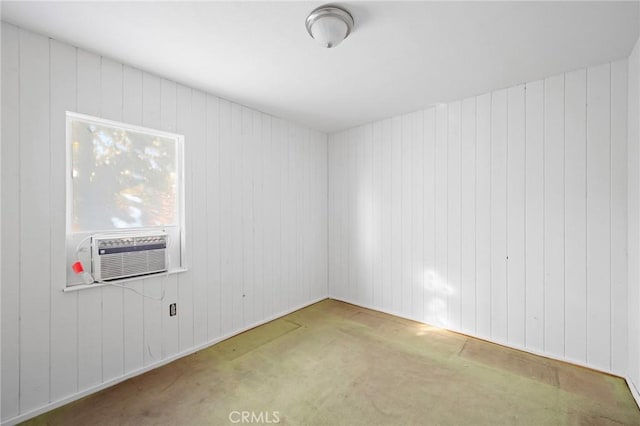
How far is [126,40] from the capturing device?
1950 millimetres

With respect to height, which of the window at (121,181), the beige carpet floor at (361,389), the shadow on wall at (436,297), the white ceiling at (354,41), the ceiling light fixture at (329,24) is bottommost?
the beige carpet floor at (361,389)

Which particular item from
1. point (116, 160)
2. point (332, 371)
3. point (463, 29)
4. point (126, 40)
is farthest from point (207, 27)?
point (332, 371)

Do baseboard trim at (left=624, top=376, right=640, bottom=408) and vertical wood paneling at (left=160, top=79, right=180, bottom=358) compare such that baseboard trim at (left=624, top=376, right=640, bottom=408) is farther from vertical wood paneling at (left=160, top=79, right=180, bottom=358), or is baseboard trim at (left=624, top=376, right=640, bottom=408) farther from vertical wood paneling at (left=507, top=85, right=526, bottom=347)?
vertical wood paneling at (left=160, top=79, right=180, bottom=358)

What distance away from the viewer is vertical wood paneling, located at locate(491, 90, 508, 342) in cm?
279

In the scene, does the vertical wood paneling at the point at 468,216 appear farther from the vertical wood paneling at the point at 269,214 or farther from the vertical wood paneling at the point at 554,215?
the vertical wood paneling at the point at 269,214

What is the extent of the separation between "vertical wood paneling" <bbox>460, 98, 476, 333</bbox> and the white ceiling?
1.13 ft

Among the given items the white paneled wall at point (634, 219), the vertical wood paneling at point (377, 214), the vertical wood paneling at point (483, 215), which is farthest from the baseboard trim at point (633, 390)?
the vertical wood paneling at point (377, 214)

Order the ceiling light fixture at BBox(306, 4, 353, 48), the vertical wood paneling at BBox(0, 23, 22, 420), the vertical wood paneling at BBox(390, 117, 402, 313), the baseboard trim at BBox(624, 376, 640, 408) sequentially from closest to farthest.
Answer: the ceiling light fixture at BBox(306, 4, 353, 48), the vertical wood paneling at BBox(0, 23, 22, 420), the baseboard trim at BBox(624, 376, 640, 408), the vertical wood paneling at BBox(390, 117, 402, 313)

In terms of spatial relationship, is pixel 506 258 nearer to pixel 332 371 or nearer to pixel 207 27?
pixel 332 371

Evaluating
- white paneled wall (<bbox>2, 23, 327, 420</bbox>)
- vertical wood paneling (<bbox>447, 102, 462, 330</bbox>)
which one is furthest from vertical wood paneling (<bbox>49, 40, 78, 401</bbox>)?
vertical wood paneling (<bbox>447, 102, 462, 330</bbox>)

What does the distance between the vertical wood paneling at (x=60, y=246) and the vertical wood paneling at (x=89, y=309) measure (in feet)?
0.12

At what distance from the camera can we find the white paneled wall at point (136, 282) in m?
1.81

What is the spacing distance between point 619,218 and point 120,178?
4108 millimetres

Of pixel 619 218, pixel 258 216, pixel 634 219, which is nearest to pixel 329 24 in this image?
pixel 258 216
